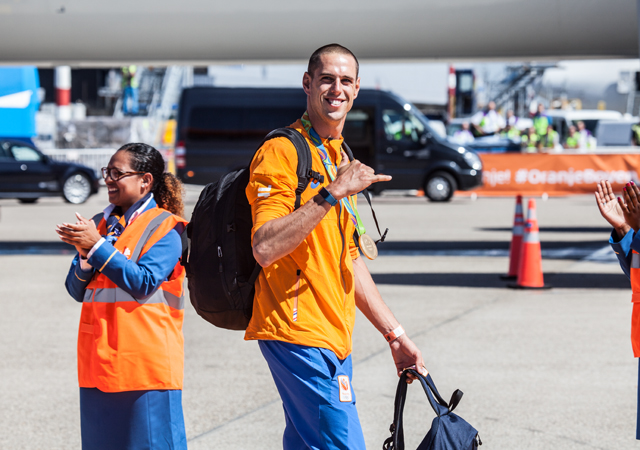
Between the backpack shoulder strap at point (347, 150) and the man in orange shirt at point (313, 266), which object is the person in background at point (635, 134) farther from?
the man in orange shirt at point (313, 266)

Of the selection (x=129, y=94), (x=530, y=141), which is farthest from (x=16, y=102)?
(x=530, y=141)

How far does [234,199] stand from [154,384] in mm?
771

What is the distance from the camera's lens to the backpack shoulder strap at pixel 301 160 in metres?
2.66

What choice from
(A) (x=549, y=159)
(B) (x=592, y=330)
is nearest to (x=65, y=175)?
(A) (x=549, y=159)

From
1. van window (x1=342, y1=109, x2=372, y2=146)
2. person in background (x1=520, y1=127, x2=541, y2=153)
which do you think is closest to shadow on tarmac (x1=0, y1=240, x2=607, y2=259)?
van window (x1=342, y1=109, x2=372, y2=146)

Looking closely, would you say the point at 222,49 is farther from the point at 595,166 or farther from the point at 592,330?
the point at 595,166

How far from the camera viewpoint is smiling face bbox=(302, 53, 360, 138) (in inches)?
109

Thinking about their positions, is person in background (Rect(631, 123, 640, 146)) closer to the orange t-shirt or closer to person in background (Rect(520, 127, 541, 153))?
person in background (Rect(520, 127, 541, 153))

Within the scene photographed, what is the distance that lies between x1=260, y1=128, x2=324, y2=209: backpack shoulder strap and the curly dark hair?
75 centimetres

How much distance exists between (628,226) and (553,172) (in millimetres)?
21658

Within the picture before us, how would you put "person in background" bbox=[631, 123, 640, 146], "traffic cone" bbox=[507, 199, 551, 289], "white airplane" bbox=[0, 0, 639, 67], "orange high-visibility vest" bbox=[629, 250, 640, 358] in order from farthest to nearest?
"person in background" bbox=[631, 123, 640, 146], "white airplane" bbox=[0, 0, 639, 67], "traffic cone" bbox=[507, 199, 551, 289], "orange high-visibility vest" bbox=[629, 250, 640, 358]

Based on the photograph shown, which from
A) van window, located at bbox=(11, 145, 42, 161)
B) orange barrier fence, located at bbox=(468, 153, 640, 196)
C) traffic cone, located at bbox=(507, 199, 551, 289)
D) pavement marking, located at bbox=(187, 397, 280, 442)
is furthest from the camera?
orange barrier fence, located at bbox=(468, 153, 640, 196)

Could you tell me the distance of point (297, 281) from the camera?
2.68 meters

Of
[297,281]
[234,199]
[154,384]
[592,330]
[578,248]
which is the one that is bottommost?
[578,248]
